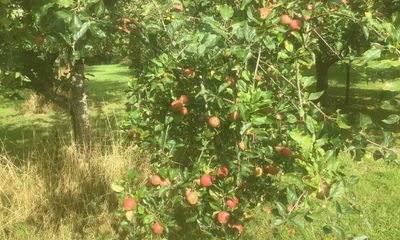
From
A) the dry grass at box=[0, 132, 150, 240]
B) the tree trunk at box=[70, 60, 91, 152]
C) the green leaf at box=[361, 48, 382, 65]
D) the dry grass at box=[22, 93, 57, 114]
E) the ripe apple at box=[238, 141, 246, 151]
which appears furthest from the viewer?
the dry grass at box=[22, 93, 57, 114]

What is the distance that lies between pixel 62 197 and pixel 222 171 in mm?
3095

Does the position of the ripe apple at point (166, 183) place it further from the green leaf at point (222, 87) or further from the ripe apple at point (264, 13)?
the ripe apple at point (264, 13)

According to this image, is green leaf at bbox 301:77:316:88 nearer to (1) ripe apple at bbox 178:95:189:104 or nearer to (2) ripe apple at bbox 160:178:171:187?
(1) ripe apple at bbox 178:95:189:104

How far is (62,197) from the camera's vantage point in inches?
186

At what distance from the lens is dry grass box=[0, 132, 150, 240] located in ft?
14.3

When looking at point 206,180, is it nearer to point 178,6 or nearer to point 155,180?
point 155,180

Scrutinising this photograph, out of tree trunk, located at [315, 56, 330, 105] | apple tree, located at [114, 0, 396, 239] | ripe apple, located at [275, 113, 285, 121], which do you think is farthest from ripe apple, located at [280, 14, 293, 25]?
tree trunk, located at [315, 56, 330, 105]

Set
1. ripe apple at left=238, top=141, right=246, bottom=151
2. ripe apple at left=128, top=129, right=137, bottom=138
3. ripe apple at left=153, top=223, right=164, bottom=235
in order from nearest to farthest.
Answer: ripe apple at left=238, top=141, right=246, bottom=151
ripe apple at left=153, top=223, right=164, bottom=235
ripe apple at left=128, top=129, right=137, bottom=138

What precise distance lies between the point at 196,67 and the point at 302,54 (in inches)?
24.7

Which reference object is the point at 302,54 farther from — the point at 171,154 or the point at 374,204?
the point at 374,204

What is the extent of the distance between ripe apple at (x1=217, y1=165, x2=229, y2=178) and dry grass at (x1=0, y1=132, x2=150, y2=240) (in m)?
2.26

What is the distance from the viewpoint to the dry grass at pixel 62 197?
4.36 metres

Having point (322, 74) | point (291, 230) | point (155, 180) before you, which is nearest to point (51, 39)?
point (155, 180)

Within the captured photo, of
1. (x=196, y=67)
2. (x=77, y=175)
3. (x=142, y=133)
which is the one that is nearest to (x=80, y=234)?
(x=77, y=175)
